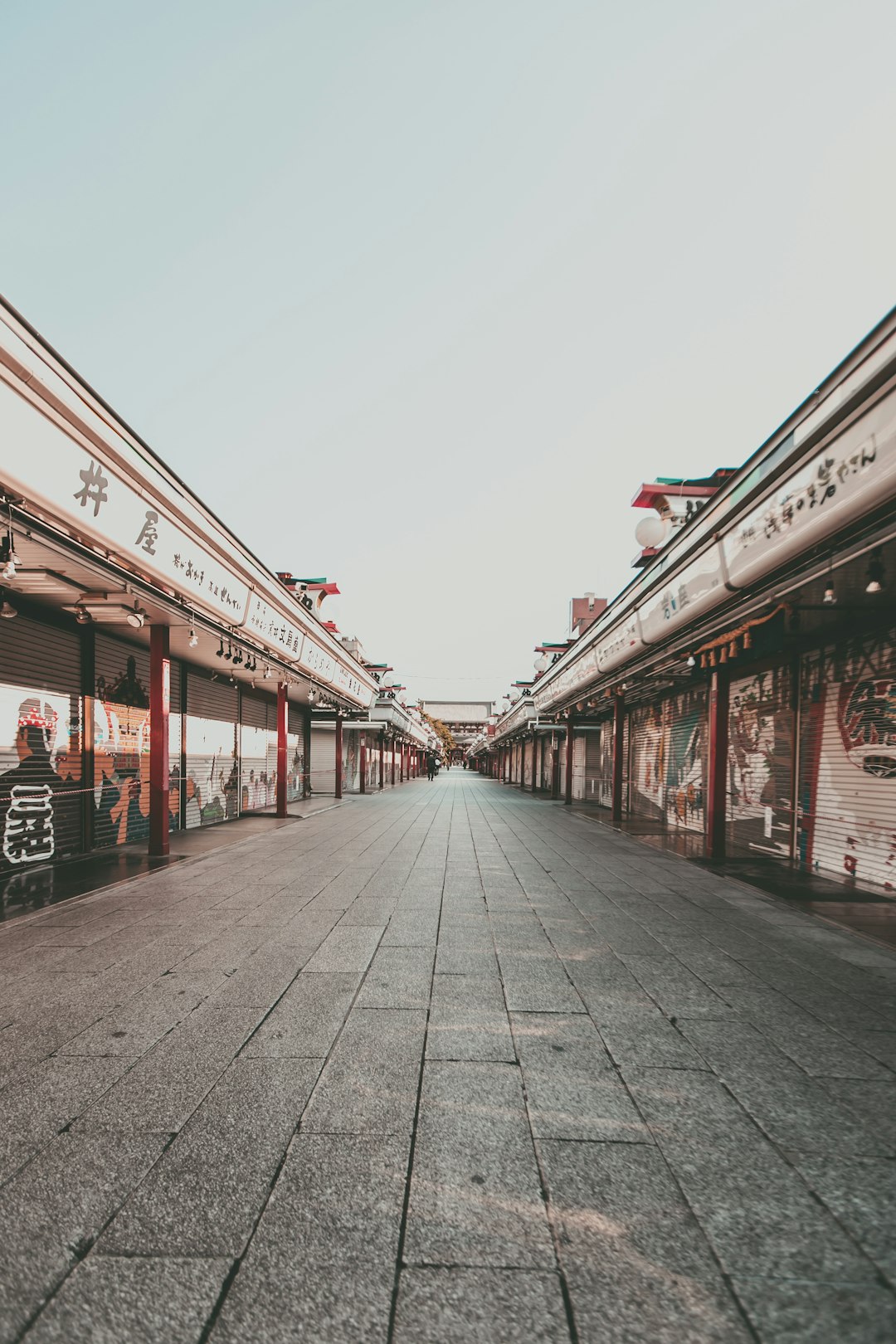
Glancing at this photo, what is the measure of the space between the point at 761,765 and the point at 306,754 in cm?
1709

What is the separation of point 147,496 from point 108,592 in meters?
2.24

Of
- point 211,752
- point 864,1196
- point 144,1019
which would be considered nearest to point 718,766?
point 864,1196

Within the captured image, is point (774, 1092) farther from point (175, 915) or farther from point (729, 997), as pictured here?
point (175, 915)

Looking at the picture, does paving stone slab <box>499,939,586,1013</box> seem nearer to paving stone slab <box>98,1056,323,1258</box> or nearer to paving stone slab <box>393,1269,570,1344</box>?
paving stone slab <box>98,1056,323,1258</box>

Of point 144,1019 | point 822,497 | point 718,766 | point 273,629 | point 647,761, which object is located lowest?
point 144,1019

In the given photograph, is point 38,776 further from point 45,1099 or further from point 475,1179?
point 475,1179

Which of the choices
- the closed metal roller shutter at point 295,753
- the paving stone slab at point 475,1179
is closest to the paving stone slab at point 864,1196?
the paving stone slab at point 475,1179

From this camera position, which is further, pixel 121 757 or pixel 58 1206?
pixel 121 757

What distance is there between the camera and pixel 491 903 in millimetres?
6879

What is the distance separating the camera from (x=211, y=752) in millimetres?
14906

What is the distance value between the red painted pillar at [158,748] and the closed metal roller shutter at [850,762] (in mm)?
9505

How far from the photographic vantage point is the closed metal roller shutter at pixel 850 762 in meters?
7.76

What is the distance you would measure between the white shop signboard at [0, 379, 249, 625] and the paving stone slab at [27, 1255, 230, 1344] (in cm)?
472

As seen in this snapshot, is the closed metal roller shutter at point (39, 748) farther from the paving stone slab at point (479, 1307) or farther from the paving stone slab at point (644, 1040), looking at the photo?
the paving stone slab at point (479, 1307)
